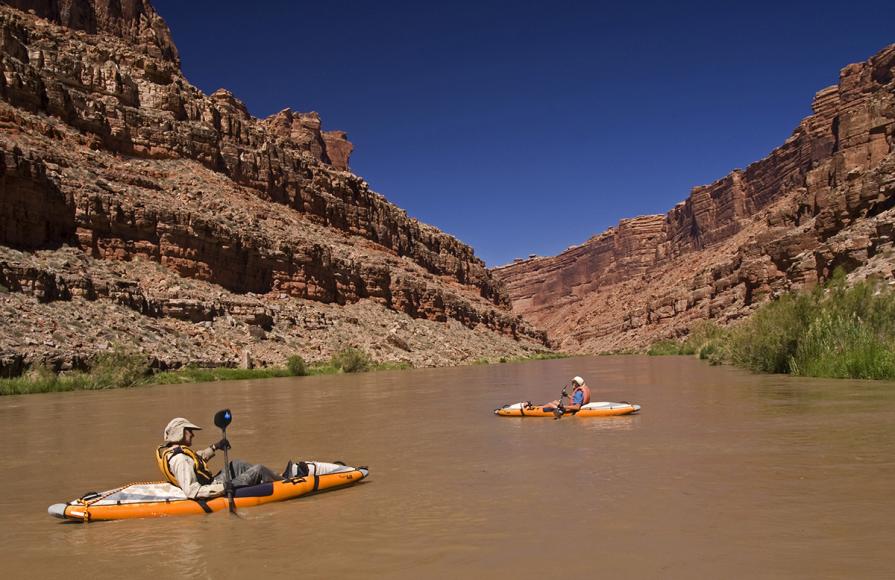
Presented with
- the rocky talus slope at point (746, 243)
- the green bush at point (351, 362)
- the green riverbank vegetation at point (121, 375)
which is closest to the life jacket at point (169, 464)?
the green riverbank vegetation at point (121, 375)

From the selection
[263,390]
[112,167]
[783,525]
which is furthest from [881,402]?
[112,167]

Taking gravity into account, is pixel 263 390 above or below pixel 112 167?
below

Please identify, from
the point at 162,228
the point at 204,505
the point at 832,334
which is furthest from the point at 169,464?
the point at 162,228

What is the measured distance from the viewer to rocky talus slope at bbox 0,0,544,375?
31859mm

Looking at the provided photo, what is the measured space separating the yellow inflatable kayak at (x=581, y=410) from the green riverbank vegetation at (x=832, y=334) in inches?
322

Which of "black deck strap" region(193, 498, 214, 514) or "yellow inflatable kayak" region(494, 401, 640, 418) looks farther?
"yellow inflatable kayak" region(494, 401, 640, 418)

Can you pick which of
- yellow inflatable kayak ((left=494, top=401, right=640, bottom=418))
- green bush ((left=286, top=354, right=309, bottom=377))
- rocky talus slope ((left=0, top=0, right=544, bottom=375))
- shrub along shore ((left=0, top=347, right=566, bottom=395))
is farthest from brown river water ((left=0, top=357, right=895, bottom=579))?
green bush ((left=286, top=354, right=309, bottom=377))

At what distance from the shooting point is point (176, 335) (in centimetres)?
3384

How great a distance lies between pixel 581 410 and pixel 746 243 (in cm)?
7740

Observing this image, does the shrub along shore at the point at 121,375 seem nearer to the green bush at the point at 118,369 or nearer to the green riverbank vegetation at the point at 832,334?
the green bush at the point at 118,369

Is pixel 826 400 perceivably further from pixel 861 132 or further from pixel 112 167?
pixel 861 132

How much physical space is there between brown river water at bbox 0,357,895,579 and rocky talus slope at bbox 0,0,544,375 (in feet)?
60.7

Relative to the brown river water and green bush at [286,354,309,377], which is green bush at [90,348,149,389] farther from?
the brown river water

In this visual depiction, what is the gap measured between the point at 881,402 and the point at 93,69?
170ft
